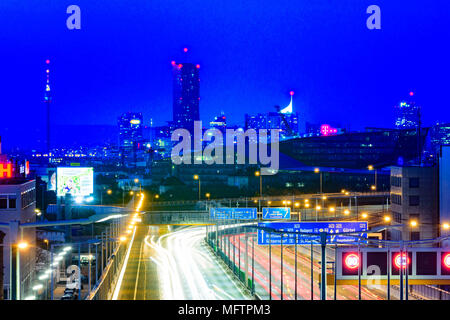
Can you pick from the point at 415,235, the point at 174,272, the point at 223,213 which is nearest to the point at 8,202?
the point at 174,272

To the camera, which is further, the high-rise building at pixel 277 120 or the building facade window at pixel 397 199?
the high-rise building at pixel 277 120

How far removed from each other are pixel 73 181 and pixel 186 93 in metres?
78.7

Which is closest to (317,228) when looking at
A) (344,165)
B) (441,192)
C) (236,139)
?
(441,192)

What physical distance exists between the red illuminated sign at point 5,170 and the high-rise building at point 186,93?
255ft

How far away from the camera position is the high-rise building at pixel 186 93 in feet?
309

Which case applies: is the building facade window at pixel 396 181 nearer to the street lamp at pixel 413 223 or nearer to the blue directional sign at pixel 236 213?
the street lamp at pixel 413 223

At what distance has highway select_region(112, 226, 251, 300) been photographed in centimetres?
938

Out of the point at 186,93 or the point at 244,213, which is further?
the point at 186,93

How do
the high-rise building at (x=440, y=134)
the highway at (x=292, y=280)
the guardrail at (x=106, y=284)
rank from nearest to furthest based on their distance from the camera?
the guardrail at (x=106, y=284) → the highway at (x=292, y=280) → the high-rise building at (x=440, y=134)

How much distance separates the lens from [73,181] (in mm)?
19062

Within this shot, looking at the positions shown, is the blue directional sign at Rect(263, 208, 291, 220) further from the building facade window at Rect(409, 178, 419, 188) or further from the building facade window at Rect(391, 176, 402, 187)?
the building facade window at Rect(409, 178, 419, 188)

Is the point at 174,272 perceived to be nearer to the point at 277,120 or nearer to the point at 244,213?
the point at 244,213

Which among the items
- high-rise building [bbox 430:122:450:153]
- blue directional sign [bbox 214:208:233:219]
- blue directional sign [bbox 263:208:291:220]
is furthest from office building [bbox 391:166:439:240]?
high-rise building [bbox 430:122:450:153]

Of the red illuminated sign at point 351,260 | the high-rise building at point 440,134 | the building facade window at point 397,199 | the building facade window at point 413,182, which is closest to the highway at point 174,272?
the red illuminated sign at point 351,260
